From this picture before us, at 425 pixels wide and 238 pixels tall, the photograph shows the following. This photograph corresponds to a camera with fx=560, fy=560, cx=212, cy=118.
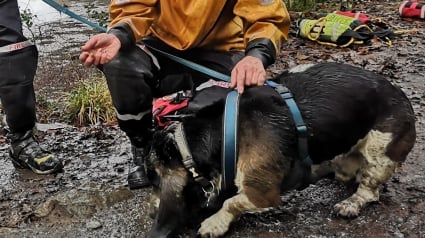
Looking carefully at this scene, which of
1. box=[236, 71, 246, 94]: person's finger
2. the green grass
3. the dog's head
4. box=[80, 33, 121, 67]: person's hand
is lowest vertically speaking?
the green grass

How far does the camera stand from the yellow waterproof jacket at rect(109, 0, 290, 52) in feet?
9.96

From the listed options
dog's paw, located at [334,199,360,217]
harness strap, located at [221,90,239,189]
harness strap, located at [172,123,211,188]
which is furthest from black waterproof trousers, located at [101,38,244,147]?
dog's paw, located at [334,199,360,217]

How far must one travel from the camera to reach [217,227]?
2742mm

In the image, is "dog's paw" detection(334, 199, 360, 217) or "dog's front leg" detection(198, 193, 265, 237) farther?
"dog's paw" detection(334, 199, 360, 217)

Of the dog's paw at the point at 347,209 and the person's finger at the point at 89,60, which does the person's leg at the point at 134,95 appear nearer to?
the person's finger at the point at 89,60

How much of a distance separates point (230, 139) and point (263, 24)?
799mm

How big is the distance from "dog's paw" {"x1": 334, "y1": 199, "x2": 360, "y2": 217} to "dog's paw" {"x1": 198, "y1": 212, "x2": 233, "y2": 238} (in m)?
0.59

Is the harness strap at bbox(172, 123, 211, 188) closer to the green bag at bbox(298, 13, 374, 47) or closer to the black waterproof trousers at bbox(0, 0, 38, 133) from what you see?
the black waterproof trousers at bbox(0, 0, 38, 133)

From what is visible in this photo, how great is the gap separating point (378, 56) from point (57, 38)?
4614 millimetres

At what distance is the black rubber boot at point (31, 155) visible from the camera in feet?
12.0

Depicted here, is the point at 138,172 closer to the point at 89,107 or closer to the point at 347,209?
the point at 347,209

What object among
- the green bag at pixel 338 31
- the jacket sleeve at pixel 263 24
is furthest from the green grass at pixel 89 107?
the green bag at pixel 338 31

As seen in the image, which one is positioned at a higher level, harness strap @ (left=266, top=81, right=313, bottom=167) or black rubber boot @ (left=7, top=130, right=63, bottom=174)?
harness strap @ (left=266, top=81, right=313, bottom=167)

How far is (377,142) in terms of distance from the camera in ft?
Result: 9.39
